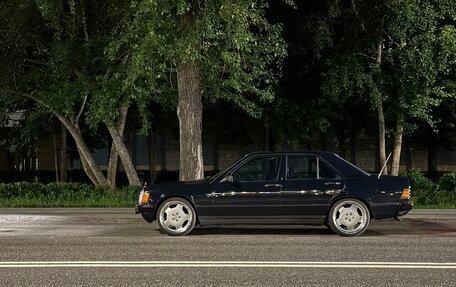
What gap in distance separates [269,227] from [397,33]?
974cm

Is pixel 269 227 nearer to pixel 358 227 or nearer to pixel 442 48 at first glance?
pixel 358 227

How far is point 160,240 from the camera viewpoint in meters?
10.4

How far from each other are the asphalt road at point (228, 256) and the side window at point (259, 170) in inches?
41.4

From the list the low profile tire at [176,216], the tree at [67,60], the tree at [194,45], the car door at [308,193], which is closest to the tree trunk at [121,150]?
the tree at [67,60]

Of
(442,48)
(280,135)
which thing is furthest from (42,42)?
(442,48)

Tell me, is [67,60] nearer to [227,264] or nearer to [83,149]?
[83,149]

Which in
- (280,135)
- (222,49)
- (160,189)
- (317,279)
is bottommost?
(317,279)

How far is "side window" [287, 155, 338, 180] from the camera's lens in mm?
10844

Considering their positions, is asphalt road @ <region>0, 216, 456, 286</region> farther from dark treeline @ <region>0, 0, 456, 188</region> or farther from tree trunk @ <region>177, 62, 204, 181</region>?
dark treeline @ <region>0, 0, 456, 188</region>

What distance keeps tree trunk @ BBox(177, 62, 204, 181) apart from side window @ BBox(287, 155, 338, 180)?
5433 mm

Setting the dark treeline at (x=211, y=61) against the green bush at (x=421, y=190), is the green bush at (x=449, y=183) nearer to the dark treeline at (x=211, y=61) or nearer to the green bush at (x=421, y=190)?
the green bush at (x=421, y=190)

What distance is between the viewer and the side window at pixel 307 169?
1084 cm

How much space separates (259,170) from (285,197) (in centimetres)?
68

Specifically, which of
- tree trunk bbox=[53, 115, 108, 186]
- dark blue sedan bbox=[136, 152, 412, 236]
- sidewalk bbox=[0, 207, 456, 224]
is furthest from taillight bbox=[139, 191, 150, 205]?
tree trunk bbox=[53, 115, 108, 186]
